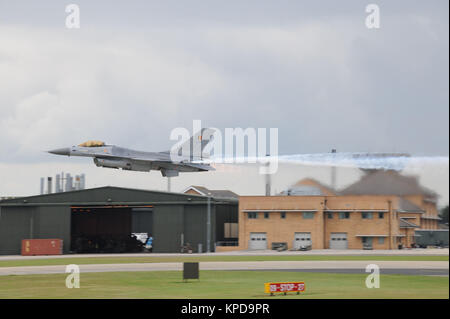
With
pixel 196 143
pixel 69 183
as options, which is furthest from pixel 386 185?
pixel 69 183

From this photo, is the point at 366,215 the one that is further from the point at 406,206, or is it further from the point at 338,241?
the point at 406,206

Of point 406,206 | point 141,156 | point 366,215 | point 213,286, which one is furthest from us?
point 366,215

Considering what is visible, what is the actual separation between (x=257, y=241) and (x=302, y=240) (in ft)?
24.9

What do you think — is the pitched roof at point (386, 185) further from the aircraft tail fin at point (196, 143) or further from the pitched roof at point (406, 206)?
the aircraft tail fin at point (196, 143)

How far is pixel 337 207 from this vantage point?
388 ft

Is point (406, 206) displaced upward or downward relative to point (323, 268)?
upward

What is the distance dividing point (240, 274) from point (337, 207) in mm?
54740

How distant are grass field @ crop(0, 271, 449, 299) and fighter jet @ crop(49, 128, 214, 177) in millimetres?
10922

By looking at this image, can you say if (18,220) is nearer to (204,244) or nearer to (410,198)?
(204,244)

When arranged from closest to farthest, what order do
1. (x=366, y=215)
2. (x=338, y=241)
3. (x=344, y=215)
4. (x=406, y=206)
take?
1. (x=406, y=206)
2. (x=366, y=215)
3. (x=344, y=215)
4. (x=338, y=241)

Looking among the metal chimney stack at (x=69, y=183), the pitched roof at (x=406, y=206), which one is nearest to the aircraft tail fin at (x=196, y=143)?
the pitched roof at (x=406, y=206)

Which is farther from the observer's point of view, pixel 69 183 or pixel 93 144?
pixel 69 183

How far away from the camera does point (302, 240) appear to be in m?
120
